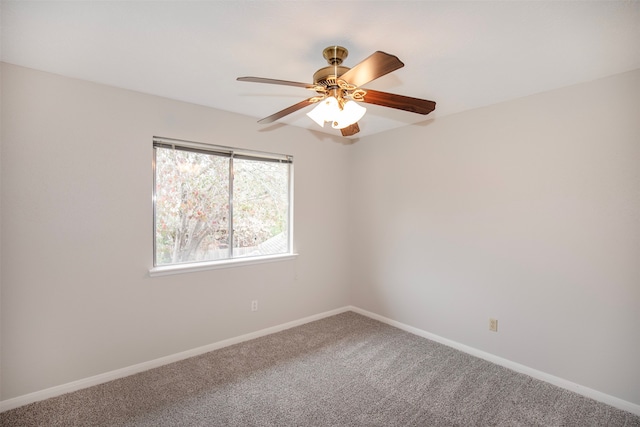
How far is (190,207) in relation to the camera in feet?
9.59

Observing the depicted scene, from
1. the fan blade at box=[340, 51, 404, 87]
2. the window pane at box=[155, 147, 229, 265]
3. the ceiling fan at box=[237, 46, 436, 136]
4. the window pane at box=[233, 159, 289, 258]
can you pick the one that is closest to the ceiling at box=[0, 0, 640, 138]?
the ceiling fan at box=[237, 46, 436, 136]

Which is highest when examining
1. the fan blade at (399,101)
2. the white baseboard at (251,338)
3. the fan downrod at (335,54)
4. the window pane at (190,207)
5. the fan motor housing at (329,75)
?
the fan downrod at (335,54)

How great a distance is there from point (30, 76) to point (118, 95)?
1.69 feet

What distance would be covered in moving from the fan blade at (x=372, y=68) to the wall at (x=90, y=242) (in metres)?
1.84

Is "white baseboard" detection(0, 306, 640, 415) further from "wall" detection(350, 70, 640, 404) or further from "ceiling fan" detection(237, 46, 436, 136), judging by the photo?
→ "ceiling fan" detection(237, 46, 436, 136)

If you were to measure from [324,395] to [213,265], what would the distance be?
1.53m

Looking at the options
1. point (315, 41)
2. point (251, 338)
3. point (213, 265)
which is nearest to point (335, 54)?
point (315, 41)

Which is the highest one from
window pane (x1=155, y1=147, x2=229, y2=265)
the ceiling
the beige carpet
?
the ceiling

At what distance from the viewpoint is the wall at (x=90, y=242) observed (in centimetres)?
210

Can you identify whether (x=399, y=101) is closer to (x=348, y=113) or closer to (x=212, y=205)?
(x=348, y=113)

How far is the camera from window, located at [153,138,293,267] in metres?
2.79

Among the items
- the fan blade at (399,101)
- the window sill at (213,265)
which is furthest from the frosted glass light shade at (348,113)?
the window sill at (213,265)

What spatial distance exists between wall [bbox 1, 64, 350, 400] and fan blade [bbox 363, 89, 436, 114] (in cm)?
174

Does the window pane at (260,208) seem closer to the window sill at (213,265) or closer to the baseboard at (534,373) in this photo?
the window sill at (213,265)
